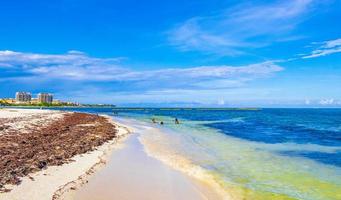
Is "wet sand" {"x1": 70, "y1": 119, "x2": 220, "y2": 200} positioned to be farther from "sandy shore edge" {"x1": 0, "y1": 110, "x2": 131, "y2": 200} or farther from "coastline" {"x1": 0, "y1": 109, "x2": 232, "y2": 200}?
"sandy shore edge" {"x1": 0, "y1": 110, "x2": 131, "y2": 200}

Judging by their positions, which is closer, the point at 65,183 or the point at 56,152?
the point at 65,183

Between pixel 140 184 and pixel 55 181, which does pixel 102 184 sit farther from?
pixel 55 181

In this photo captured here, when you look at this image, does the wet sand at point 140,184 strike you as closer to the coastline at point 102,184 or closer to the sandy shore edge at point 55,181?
the coastline at point 102,184

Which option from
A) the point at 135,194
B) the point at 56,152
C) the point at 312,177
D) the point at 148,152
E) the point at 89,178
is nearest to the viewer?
the point at 135,194

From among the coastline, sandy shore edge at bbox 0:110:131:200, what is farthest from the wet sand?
sandy shore edge at bbox 0:110:131:200

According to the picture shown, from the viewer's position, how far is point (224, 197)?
12602 millimetres

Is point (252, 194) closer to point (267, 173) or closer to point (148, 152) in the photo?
point (267, 173)

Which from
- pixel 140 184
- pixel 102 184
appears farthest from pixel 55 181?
pixel 140 184

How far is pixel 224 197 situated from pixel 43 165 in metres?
7.82

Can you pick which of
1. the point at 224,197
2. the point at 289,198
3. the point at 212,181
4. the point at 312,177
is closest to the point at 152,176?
the point at 212,181

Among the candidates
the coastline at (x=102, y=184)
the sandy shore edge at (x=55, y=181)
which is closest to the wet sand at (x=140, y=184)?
the coastline at (x=102, y=184)

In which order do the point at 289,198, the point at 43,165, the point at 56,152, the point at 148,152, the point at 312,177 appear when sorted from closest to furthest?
the point at 289,198 < the point at 43,165 < the point at 312,177 < the point at 56,152 < the point at 148,152

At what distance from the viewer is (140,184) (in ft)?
45.1

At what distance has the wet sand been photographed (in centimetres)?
1198
